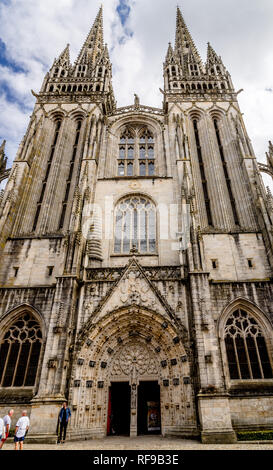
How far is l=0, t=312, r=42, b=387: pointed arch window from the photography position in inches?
540

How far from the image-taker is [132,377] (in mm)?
13828

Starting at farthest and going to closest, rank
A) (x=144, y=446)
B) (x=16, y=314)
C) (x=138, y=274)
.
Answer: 1. (x=138, y=274)
2. (x=16, y=314)
3. (x=144, y=446)

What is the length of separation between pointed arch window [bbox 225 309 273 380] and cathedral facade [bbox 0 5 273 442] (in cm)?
5

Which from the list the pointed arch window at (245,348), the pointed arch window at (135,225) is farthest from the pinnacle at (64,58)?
the pointed arch window at (245,348)

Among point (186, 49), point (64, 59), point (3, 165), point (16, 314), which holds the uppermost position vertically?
point (186, 49)

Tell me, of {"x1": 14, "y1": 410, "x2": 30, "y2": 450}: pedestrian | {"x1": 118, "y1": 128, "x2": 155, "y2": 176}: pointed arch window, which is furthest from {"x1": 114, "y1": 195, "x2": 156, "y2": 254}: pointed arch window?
{"x1": 14, "y1": 410, "x2": 30, "y2": 450}: pedestrian

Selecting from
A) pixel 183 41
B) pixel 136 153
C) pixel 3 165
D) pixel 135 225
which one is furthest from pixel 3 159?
pixel 183 41

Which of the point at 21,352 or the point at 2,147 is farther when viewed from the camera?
the point at 2,147

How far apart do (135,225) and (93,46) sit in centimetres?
2591

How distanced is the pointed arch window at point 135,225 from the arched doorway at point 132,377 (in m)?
4.53

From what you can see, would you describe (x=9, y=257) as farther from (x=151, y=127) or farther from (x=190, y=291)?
(x=151, y=127)

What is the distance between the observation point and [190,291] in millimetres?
14047

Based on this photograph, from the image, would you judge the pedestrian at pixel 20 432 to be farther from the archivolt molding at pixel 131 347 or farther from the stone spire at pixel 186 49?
the stone spire at pixel 186 49

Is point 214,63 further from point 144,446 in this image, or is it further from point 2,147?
point 144,446
